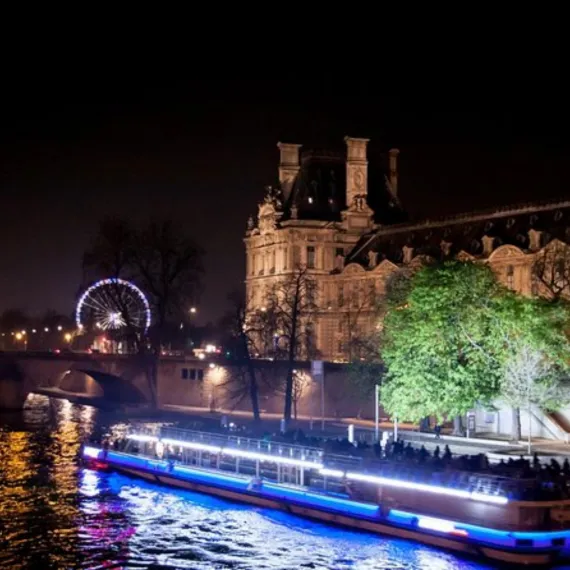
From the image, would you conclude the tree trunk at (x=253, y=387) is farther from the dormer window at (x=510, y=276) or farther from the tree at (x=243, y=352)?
the dormer window at (x=510, y=276)

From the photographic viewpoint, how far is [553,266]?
7231 centimetres

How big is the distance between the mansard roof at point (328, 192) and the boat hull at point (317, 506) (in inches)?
2189

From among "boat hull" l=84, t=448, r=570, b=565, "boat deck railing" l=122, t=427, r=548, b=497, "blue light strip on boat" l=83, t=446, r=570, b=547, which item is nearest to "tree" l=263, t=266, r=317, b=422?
"boat hull" l=84, t=448, r=570, b=565

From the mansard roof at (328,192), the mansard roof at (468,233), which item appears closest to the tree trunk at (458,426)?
the mansard roof at (468,233)

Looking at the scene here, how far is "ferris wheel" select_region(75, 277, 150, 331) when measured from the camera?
89.9 m

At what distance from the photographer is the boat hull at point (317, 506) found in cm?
3762

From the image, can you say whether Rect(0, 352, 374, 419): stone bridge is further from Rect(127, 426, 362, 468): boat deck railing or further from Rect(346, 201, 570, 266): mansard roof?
Rect(127, 426, 362, 468): boat deck railing

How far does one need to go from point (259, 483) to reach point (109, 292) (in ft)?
153

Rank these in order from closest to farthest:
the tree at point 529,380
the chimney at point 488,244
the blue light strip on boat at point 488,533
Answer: the blue light strip on boat at point 488,533 → the tree at point 529,380 → the chimney at point 488,244

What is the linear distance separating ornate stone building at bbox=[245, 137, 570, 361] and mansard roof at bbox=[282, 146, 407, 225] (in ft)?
0.32

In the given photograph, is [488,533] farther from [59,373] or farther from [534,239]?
[59,373]

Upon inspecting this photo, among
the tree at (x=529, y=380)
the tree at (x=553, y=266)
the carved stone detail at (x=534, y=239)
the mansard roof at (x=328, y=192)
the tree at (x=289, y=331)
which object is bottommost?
the tree at (x=529, y=380)

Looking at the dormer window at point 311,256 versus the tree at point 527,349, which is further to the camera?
the dormer window at point 311,256

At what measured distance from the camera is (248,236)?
116688 millimetres
